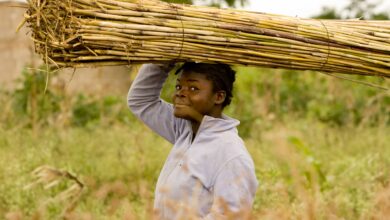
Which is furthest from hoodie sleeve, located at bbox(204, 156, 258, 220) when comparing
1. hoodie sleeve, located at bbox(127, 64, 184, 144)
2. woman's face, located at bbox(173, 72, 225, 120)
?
hoodie sleeve, located at bbox(127, 64, 184, 144)

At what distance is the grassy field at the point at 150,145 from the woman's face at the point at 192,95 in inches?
36.4

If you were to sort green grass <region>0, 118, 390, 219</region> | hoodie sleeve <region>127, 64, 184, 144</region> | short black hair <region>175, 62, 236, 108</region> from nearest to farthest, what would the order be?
short black hair <region>175, 62, 236, 108</region>
hoodie sleeve <region>127, 64, 184, 144</region>
green grass <region>0, 118, 390, 219</region>

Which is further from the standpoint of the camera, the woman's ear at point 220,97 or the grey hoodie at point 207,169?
the woman's ear at point 220,97

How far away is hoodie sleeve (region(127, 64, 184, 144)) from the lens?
322 cm

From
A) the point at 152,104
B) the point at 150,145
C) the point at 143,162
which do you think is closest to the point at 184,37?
the point at 152,104

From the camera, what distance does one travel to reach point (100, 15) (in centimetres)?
269

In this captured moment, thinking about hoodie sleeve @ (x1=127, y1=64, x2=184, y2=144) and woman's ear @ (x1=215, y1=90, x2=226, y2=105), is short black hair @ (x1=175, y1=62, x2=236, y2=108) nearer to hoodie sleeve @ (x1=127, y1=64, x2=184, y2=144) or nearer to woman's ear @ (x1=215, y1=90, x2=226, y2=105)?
woman's ear @ (x1=215, y1=90, x2=226, y2=105)

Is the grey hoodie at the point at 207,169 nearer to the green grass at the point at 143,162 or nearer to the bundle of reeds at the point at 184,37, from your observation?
the bundle of reeds at the point at 184,37

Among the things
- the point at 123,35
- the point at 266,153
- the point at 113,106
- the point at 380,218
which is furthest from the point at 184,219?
the point at 113,106

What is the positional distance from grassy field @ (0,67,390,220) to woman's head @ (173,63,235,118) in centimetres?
94

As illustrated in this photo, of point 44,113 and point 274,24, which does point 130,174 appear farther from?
point 274,24

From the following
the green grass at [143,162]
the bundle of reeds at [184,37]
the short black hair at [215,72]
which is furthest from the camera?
the green grass at [143,162]

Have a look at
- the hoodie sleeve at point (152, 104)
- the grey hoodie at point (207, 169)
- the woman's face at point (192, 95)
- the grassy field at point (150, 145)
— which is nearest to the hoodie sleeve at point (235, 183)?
the grey hoodie at point (207, 169)

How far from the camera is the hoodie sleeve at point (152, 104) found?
322 centimetres
